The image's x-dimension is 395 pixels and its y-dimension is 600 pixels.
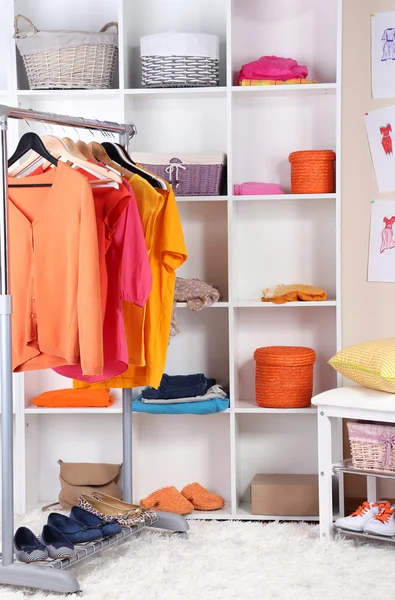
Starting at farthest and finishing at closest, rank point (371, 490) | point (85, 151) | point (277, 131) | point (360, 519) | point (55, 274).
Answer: point (277, 131), point (371, 490), point (360, 519), point (85, 151), point (55, 274)

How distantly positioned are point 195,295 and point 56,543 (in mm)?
1252

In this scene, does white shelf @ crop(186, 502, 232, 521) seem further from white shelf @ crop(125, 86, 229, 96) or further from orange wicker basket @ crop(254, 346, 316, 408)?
white shelf @ crop(125, 86, 229, 96)

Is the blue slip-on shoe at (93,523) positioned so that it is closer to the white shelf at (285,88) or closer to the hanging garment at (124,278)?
the hanging garment at (124,278)

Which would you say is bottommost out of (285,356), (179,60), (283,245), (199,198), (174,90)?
(285,356)

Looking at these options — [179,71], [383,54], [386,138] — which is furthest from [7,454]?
[383,54]

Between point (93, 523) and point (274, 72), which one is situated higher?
point (274, 72)

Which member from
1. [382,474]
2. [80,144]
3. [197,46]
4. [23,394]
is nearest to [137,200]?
[80,144]

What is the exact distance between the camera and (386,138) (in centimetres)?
381

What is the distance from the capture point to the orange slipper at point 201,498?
379cm

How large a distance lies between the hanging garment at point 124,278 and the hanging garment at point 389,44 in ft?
4.89

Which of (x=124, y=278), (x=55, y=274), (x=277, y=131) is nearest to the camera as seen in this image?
(x=55, y=274)

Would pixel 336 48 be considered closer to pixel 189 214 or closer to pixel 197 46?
pixel 197 46

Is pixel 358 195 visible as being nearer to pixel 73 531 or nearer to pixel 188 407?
pixel 188 407

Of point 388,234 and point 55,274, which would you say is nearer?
point 55,274
